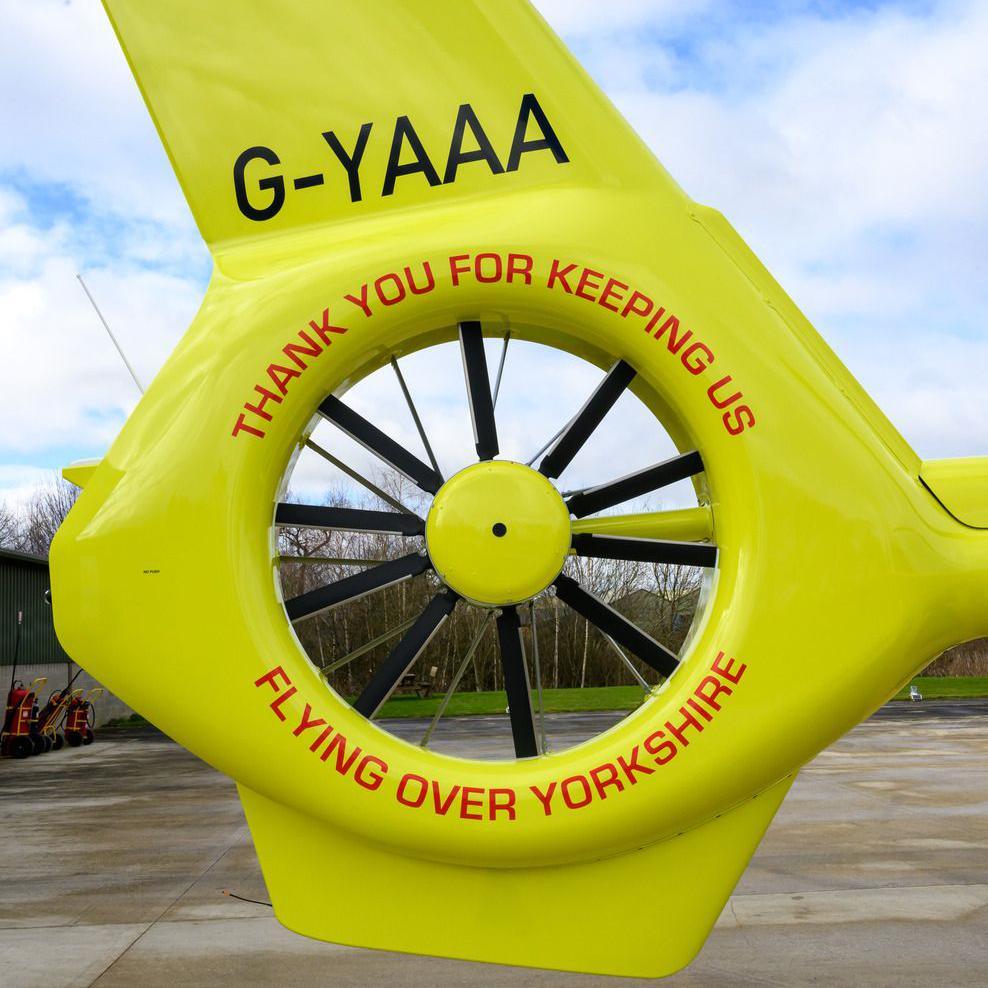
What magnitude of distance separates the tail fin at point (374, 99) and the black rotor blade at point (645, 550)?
0.70 m

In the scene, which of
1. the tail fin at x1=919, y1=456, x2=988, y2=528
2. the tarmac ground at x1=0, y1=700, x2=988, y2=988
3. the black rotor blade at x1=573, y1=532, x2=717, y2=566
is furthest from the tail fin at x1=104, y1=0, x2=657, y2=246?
the tarmac ground at x1=0, y1=700, x2=988, y2=988

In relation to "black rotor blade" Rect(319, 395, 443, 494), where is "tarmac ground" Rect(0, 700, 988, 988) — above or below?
below

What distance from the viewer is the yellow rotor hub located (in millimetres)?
1839

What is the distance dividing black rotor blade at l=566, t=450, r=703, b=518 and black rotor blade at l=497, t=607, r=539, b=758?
0.85ft

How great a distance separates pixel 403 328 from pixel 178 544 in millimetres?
577

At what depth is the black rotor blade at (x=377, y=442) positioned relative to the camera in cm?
194

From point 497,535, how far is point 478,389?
11.4 inches

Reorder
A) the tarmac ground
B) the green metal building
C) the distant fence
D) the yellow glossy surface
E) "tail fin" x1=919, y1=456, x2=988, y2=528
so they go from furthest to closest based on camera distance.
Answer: the distant fence → the green metal building → the tarmac ground → "tail fin" x1=919, y1=456, x2=988, y2=528 → the yellow glossy surface

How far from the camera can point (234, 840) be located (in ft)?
26.7

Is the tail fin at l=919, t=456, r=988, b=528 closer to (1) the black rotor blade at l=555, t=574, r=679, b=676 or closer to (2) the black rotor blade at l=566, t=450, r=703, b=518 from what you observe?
(2) the black rotor blade at l=566, t=450, r=703, b=518

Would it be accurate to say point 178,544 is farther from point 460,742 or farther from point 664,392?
point 460,742

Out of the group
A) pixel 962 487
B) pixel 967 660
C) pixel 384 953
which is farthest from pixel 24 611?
pixel 967 660

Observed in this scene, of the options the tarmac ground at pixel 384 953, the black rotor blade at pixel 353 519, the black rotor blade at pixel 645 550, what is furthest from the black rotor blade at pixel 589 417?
the tarmac ground at pixel 384 953

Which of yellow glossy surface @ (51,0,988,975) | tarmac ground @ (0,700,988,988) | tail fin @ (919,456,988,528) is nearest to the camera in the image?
yellow glossy surface @ (51,0,988,975)
